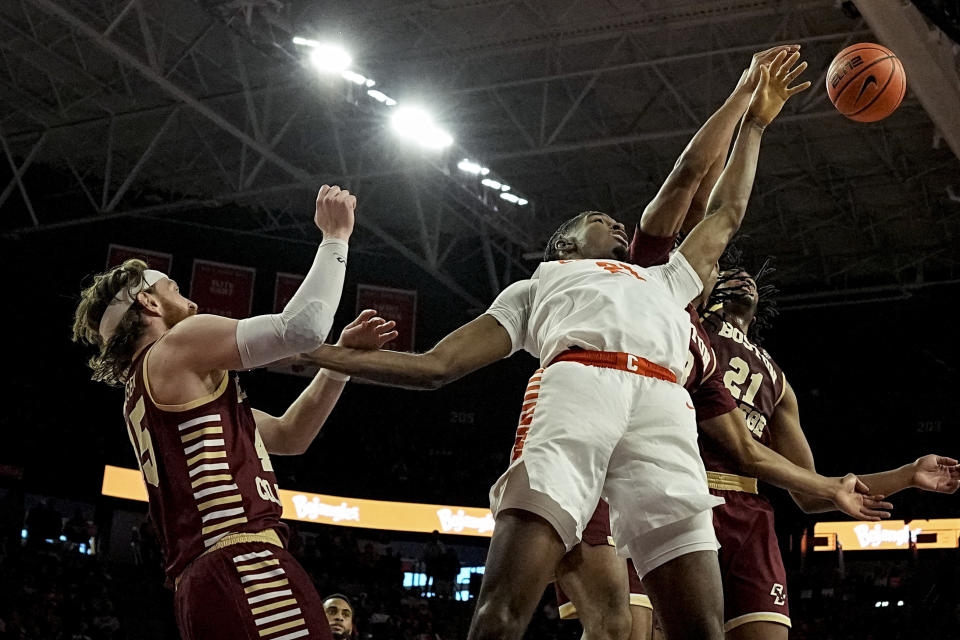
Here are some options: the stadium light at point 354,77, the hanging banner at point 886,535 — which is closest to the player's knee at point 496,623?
the stadium light at point 354,77

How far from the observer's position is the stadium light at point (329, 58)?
44.1 feet

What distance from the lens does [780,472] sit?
4203mm

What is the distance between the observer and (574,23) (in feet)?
44.0

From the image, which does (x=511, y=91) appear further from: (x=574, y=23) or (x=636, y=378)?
(x=636, y=378)

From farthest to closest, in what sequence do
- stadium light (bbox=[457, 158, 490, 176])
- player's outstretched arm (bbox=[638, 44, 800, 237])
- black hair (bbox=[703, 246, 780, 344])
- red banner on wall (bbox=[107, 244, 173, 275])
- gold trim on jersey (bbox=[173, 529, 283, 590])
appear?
red banner on wall (bbox=[107, 244, 173, 275]), stadium light (bbox=[457, 158, 490, 176]), black hair (bbox=[703, 246, 780, 344]), player's outstretched arm (bbox=[638, 44, 800, 237]), gold trim on jersey (bbox=[173, 529, 283, 590])

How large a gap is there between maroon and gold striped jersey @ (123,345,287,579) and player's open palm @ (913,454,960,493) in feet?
8.20

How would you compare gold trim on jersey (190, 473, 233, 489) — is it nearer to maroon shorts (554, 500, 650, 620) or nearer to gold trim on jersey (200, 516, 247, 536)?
gold trim on jersey (200, 516, 247, 536)

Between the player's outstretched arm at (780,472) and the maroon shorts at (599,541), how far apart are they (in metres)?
0.54

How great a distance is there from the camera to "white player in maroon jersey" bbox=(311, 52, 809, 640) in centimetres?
310

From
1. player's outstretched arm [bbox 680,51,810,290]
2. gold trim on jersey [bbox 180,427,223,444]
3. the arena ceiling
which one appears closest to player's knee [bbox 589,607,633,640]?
player's outstretched arm [bbox 680,51,810,290]

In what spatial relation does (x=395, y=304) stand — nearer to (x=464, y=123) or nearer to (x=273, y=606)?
(x=464, y=123)

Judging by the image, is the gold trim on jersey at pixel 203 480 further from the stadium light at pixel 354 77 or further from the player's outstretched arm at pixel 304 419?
the stadium light at pixel 354 77

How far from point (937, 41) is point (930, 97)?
1088 millimetres

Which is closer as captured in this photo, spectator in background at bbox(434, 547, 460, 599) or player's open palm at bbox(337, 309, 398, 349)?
player's open palm at bbox(337, 309, 398, 349)
